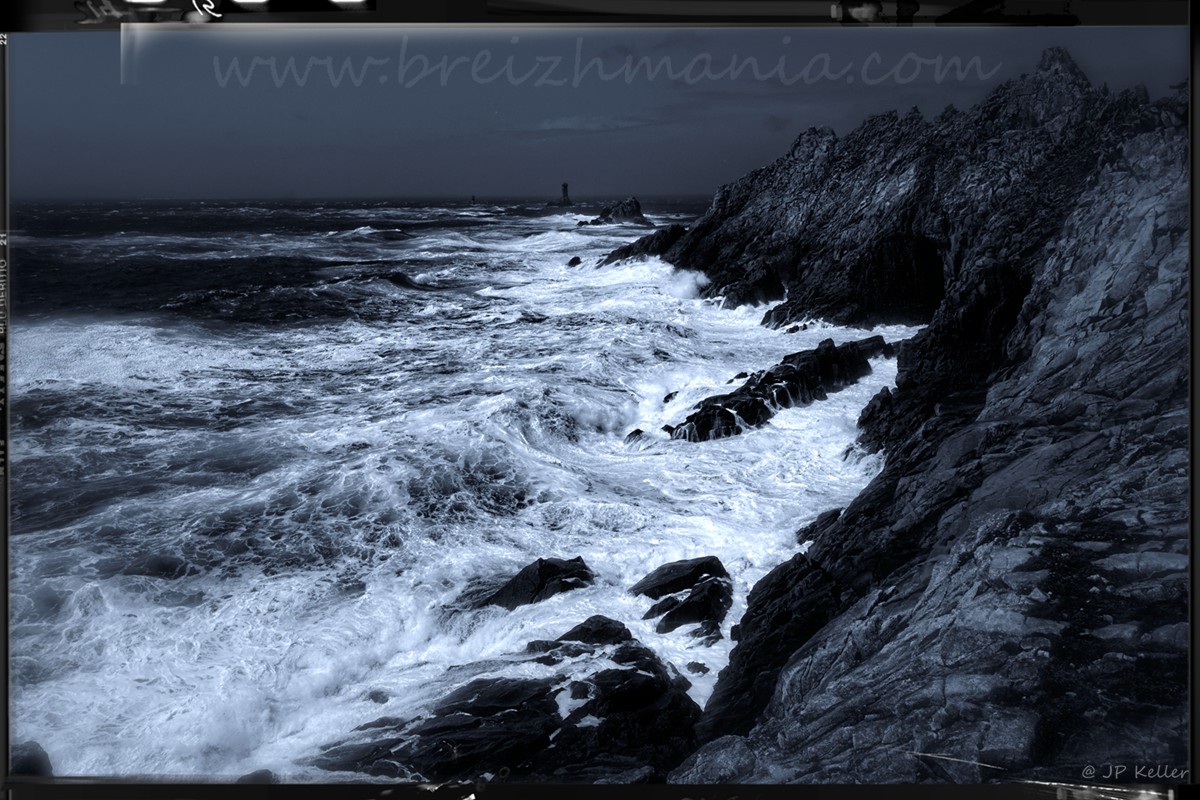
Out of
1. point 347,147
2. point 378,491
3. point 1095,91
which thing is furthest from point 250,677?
point 1095,91

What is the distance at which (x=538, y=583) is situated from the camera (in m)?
3.79

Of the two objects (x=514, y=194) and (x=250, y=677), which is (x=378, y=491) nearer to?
(x=250, y=677)

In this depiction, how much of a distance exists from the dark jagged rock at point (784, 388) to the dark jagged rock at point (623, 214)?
97 cm

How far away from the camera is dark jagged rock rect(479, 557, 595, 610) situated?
378 centimetres

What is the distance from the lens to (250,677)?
365cm

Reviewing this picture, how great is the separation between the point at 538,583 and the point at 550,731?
660 mm

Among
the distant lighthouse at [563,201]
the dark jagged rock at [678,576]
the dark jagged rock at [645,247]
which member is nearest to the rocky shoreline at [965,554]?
the dark jagged rock at [678,576]

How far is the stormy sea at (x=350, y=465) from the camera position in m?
3.69

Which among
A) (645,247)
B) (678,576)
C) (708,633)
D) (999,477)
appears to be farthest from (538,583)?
(999,477)

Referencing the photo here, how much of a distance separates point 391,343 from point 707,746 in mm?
2386

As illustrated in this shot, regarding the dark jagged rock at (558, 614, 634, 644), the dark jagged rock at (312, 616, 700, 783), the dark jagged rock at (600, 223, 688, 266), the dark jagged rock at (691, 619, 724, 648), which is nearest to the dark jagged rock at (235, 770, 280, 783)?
the dark jagged rock at (312, 616, 700, 783)

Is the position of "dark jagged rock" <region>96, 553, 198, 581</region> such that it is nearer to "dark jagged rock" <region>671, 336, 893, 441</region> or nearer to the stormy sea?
the stormy sea

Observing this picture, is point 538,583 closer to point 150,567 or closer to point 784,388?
point 784,388

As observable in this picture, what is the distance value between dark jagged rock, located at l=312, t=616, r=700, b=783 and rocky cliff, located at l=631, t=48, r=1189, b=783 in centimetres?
23
